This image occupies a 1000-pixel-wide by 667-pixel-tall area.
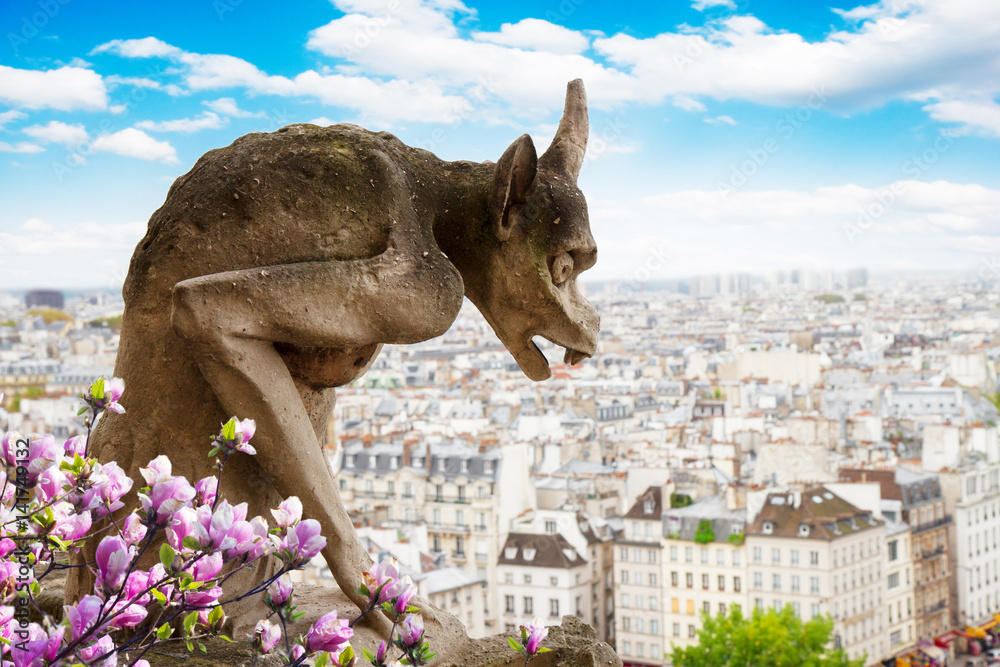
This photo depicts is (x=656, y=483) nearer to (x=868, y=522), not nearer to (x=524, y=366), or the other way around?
(x=868, y=522)

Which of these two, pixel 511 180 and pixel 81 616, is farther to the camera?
pixel 511 180

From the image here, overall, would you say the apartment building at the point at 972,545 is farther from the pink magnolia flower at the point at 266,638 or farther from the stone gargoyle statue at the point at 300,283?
the pink magnolia flower at the point at 266,638

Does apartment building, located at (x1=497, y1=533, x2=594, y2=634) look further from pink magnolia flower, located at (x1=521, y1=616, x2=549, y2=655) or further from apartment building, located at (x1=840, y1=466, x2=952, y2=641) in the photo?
pink magnolia flower, located at (x1=521, y1=616, x2=549, y2=655)

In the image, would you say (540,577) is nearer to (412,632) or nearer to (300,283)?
(300,283)

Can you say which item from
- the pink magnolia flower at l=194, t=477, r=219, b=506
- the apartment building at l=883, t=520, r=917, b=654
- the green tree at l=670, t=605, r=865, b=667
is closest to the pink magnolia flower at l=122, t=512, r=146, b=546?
the pink magnolia flower at l=194, t=477, r=219, b=506

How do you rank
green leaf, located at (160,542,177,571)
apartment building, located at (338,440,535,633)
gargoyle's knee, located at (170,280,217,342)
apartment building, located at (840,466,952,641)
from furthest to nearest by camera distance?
apartment building, located at (840,466,952,641), apartment building, located at (338,440,535,633), gargoyle's knee, located at (170,280,217,342), green leaf, located at (160,542,177,571)

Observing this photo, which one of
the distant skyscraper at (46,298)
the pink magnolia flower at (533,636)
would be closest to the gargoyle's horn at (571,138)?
the pink magnolia flower at (533,636)

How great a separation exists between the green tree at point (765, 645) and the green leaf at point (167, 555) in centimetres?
2148

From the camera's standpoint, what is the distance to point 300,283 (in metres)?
1.91

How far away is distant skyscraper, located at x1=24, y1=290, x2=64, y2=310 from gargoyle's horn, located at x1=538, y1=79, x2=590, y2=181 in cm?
6695

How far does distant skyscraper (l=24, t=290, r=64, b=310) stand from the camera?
6512 centimetres

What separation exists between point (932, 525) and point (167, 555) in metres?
32.3

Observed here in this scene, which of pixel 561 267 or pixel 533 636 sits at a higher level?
pixel 561 267

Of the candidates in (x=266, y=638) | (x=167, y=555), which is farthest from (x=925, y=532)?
(x=167, y=555)
